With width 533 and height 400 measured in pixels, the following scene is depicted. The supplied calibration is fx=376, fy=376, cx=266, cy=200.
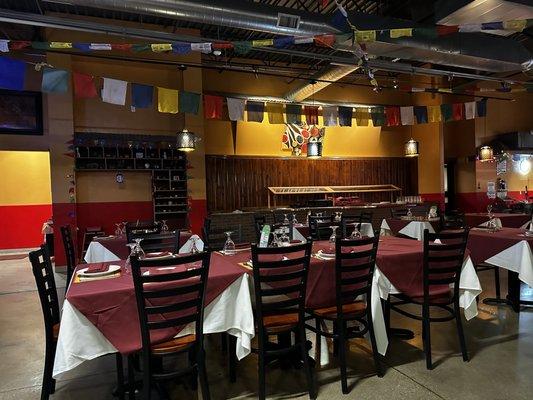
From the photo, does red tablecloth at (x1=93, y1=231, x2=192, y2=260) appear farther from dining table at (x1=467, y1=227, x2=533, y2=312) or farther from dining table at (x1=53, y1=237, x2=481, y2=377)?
dining table at (x1=467, y1=227, x2=533, y2=312)

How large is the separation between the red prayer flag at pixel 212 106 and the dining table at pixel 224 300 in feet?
16.1

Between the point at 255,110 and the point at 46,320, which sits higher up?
the point at 255,110

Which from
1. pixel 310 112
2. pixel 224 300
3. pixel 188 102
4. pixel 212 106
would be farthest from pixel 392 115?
pixel 224 300

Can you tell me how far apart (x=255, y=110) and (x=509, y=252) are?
5788 mm

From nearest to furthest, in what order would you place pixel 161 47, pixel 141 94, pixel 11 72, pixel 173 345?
pixel 173 345, pixel 161 47, pixel 11 72, pixel 141 94

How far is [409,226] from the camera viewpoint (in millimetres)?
7156

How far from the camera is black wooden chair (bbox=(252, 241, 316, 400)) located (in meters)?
2.63

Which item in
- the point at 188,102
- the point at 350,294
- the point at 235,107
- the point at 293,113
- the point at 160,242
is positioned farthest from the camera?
the point at 293,113

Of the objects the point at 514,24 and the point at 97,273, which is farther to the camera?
the point at 514,24

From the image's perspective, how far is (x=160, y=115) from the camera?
8953 millimetres

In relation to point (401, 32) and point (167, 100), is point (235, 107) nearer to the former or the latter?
point (167, 100)

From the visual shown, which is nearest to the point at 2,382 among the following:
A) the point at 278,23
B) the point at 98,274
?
the point at 98,274

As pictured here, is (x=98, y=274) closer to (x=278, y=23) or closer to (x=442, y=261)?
(x=442, y=261)

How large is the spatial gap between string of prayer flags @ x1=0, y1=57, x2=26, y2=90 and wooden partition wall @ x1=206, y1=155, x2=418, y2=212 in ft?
17.0
